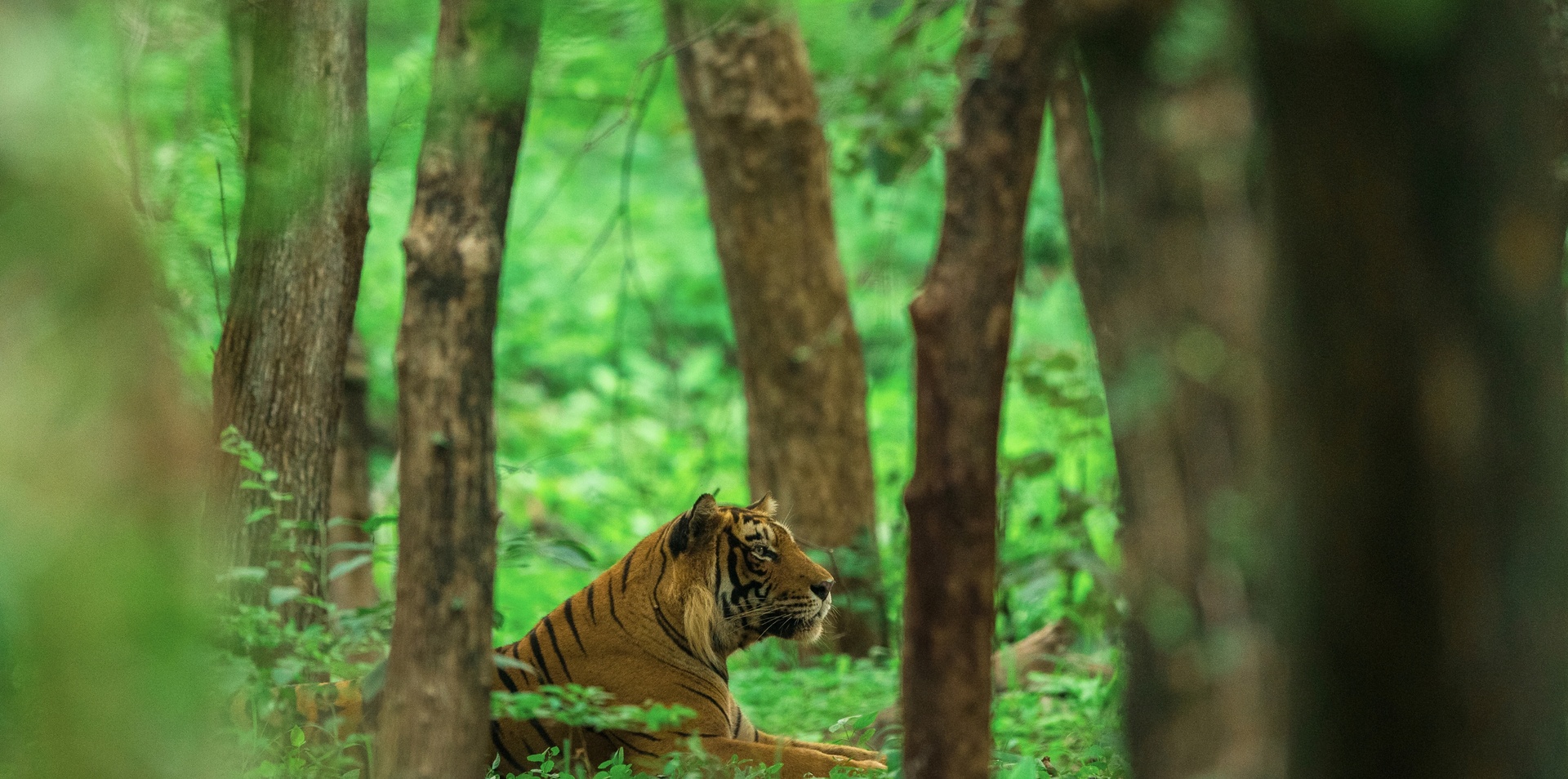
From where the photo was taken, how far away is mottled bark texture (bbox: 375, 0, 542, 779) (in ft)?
9.65

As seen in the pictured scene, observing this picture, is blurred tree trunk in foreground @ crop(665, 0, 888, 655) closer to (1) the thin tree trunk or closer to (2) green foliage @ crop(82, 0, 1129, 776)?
(2) green foliage @ crop(82, 0, 1129, 776)

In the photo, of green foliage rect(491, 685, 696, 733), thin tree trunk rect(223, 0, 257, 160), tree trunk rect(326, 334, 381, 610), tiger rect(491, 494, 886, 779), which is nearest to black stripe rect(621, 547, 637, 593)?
tiger rect(491, 494, 886, 779)

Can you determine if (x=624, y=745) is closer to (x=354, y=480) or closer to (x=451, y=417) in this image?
(x=451, y=417)

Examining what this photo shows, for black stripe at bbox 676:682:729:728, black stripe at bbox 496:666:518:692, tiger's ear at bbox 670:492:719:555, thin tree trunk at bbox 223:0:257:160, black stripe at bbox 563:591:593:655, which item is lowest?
black stripe at bbox 676:682:729:728

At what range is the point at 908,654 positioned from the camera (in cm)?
294

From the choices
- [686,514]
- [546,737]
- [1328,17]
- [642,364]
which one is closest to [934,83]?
[686,514]

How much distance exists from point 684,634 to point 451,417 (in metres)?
1.91

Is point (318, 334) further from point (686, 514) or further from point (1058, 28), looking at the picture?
point (1058, 28)

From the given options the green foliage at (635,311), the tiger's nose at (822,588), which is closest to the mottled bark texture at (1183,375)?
the green foliage at (635,311)

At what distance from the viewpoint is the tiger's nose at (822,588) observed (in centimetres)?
485

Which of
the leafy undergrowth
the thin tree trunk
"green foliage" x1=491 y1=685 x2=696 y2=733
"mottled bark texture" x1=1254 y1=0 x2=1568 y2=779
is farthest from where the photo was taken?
the leafy undergrowth

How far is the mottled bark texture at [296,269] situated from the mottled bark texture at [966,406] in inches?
73.1

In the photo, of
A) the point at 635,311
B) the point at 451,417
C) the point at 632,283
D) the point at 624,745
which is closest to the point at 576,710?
the point at 451,417

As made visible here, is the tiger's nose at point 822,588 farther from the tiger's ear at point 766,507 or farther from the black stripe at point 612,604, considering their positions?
the black stripe at point 612,604
